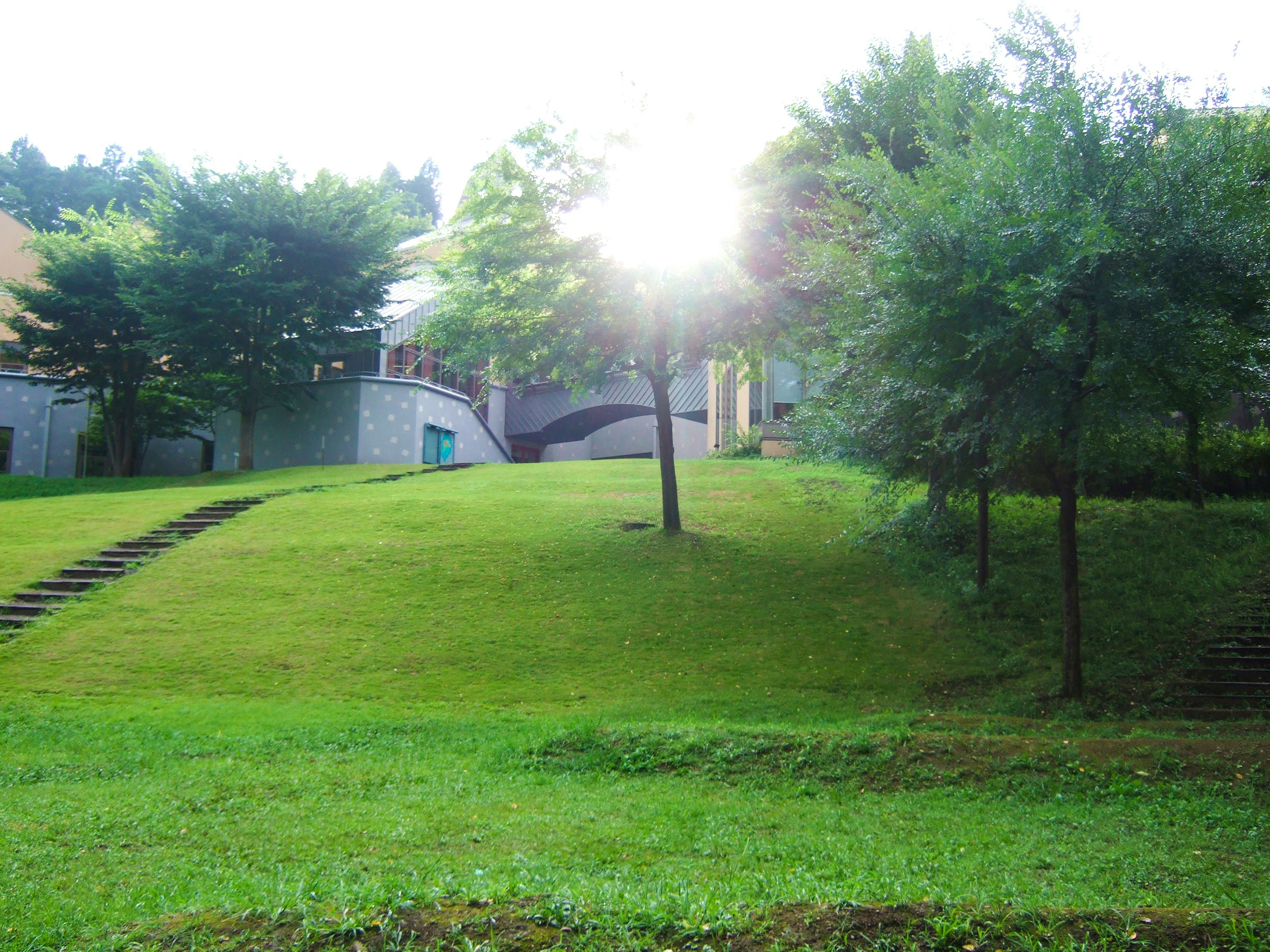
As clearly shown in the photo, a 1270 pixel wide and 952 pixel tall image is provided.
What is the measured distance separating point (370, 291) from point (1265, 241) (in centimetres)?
2744

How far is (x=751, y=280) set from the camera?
16.8 m

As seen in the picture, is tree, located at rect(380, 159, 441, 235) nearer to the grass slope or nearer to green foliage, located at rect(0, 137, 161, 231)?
green foliage, located at rect(0, 137, 161, 231)

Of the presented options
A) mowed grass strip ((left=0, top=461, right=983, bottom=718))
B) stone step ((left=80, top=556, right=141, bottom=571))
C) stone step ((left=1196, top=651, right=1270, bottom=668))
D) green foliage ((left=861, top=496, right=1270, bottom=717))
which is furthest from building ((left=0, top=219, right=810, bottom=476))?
stone step ((left=1196, top=651, right=1270, bottom=668))

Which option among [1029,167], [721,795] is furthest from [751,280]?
[721,795]

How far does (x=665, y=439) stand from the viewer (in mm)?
17516

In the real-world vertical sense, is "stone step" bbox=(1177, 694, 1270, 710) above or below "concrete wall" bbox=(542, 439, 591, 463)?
below

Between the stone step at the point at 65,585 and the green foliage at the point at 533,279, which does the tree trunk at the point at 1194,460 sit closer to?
the green foliage at the point at 533,279

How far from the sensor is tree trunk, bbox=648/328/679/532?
1734cm

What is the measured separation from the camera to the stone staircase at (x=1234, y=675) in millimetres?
10680

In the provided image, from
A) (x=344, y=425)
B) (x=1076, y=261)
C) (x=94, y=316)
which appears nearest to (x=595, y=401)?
(x=344, y=425)

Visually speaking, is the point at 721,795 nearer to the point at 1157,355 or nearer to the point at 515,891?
the point at 515,891

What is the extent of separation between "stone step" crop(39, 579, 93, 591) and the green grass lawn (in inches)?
42.0

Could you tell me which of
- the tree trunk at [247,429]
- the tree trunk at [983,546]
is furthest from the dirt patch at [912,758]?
the tree trunk at [247,429]

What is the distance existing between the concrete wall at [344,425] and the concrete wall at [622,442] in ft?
28.5
